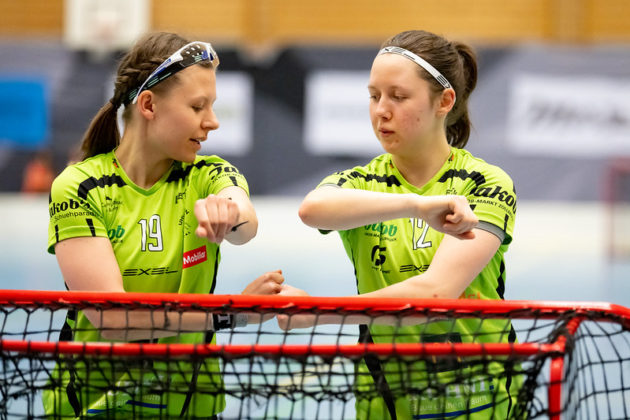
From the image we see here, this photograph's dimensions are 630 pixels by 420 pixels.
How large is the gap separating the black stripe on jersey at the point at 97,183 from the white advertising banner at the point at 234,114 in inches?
402

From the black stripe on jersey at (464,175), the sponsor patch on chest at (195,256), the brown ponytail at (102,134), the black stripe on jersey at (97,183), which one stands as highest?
the brown ponytail at (102,134)

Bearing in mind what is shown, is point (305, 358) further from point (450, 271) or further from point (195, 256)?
point (195, 256)

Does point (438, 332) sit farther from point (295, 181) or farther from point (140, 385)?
point (295, 181)

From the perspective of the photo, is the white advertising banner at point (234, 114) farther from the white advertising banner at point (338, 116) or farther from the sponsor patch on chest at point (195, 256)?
the sponsor patch on chest at point (195, 256)

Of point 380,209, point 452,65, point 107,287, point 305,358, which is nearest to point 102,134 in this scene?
point 107,287

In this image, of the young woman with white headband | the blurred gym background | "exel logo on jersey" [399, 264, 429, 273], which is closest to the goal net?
the young woman with white headband

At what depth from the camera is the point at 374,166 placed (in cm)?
251

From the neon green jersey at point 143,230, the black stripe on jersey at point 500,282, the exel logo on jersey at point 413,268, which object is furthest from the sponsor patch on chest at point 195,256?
the black stripe on jersey at point 500,282

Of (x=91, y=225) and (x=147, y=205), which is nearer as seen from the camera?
(x=91, y=225)

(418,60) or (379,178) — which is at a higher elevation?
(418,60)

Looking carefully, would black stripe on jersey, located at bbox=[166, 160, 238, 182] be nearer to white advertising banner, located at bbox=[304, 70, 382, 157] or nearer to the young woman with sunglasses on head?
the young woman with sunglasses on head

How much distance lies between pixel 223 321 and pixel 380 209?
0.50m

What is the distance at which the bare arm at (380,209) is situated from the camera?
1.94 meters

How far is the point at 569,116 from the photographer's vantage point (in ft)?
40.7
